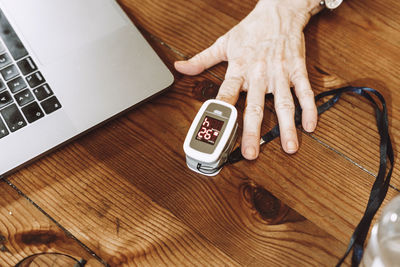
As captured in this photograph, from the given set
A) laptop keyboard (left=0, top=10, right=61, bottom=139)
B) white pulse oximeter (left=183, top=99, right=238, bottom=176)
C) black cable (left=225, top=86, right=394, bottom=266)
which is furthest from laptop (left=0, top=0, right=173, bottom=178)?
black cable (left=225, top=86, right=394, bottom=266)

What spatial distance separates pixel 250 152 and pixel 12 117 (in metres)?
0.37

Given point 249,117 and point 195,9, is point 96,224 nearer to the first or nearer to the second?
point 249,117

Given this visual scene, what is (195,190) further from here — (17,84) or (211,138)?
(17,84)

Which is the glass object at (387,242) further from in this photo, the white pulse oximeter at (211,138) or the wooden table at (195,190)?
the white pulse oximeter at (211,138)

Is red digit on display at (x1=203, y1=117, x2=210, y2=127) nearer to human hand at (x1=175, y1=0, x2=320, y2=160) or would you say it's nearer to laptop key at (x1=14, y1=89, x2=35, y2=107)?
human hand at (x1=175, y1=0, x2=320, y2=160)

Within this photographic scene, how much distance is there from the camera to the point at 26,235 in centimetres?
53

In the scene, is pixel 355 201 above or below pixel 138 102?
below

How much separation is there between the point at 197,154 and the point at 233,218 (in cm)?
12

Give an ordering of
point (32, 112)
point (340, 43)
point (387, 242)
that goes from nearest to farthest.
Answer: point (387, 242) → point (32, 112) → point (340, 43)

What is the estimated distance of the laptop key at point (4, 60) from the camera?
543 millimetres

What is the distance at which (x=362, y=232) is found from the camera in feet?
1.76

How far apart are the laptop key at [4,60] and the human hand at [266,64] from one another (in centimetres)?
27

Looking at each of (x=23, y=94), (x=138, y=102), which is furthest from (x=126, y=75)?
(x=23, y=94)

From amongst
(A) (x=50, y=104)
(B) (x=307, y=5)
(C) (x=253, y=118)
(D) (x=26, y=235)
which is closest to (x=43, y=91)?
(A) (x=50, y=104)
